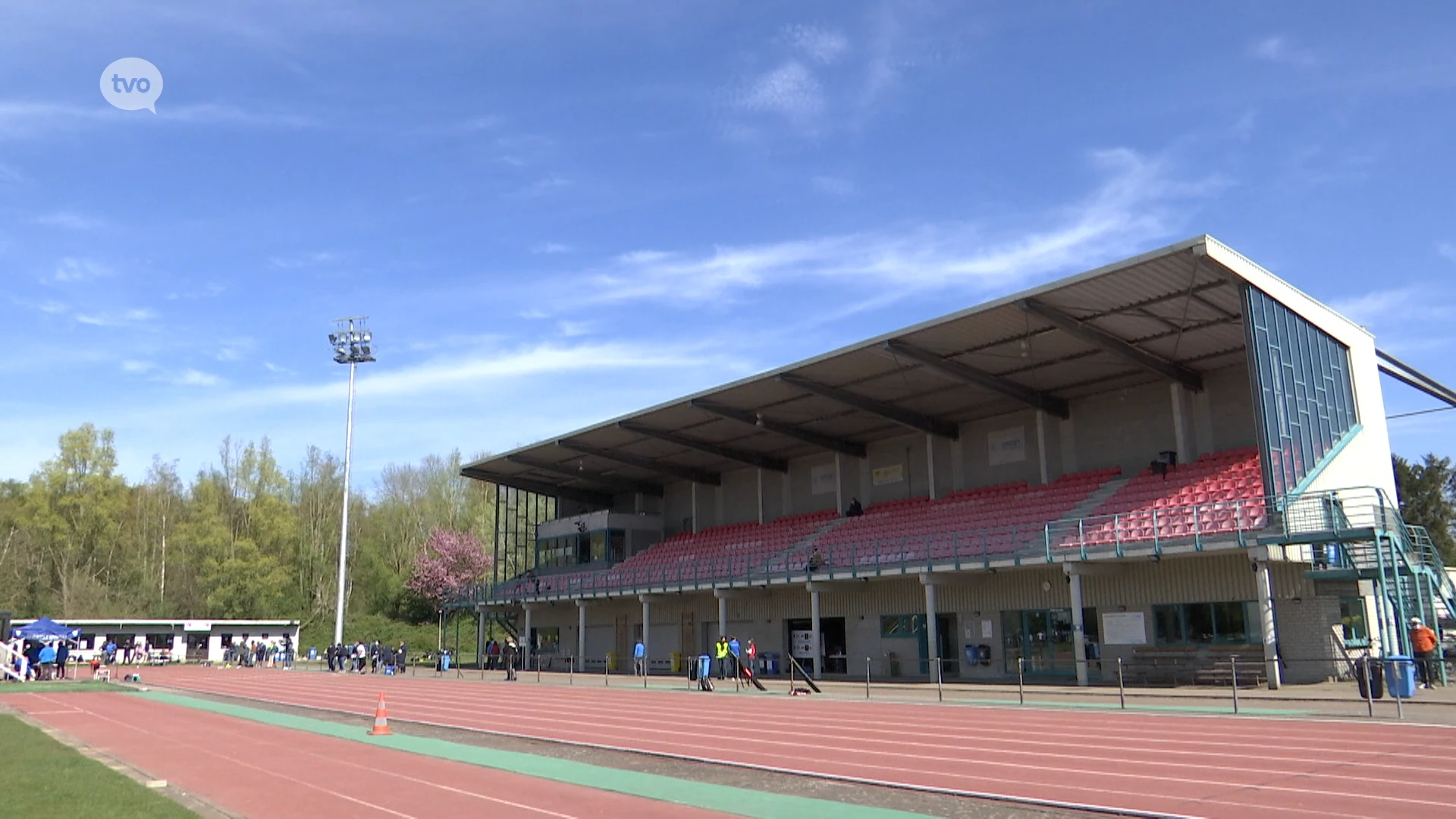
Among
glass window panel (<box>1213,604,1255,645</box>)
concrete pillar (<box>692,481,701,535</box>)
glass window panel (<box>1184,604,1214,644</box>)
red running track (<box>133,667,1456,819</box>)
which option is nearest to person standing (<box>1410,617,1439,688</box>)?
glass window panel (<box>1213,604,1255,645</box>)

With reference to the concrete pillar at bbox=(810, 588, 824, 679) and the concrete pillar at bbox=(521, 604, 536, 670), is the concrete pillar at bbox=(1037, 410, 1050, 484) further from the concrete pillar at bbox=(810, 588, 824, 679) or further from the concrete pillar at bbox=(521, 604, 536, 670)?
the concrete pillar at bbox=(521, 604, 536, 670)

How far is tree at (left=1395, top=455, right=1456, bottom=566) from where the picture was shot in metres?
70.6

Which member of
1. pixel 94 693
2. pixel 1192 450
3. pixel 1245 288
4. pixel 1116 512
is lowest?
pixel 94 693

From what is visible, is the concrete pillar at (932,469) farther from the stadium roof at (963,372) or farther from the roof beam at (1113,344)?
the roof beam at (1113,344)

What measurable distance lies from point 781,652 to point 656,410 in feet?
36.1

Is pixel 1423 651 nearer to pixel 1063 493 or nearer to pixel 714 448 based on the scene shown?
pixel 1063 493

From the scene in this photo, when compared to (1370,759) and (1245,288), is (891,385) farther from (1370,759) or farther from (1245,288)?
(1370,759)

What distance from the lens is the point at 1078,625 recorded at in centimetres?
2845

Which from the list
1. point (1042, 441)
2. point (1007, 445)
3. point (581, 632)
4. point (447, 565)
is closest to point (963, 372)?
point (1042, 441)

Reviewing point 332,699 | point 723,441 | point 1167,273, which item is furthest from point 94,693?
point 1167,273

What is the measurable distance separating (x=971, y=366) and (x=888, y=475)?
9807 mm

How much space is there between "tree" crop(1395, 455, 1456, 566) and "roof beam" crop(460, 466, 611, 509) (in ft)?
177

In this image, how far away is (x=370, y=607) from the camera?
7588 centimetres

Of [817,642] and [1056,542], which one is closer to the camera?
[1056,542]
